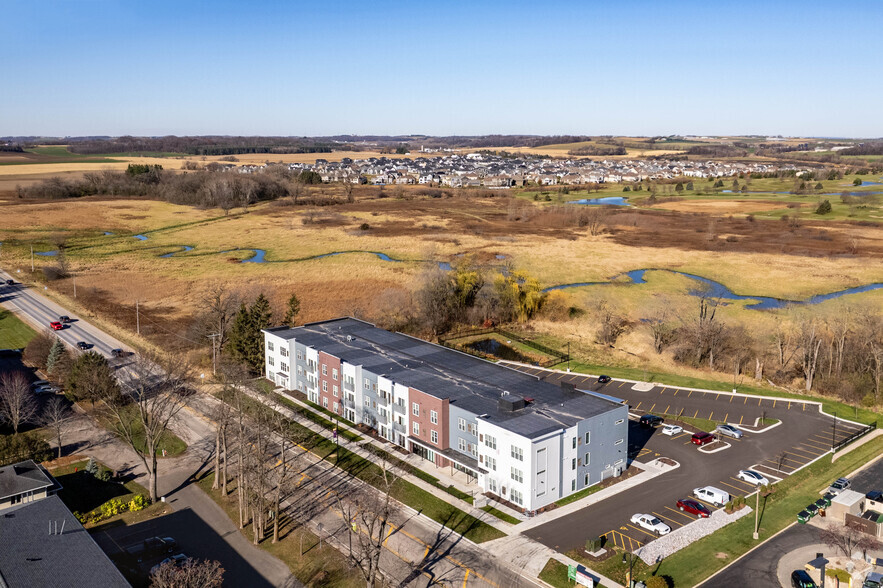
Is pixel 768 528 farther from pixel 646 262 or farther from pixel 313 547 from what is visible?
pixel 646 262

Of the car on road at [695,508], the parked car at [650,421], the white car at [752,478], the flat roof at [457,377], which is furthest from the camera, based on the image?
the parked car at [650,421]

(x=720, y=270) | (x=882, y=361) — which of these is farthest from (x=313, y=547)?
(x=720, y=270)

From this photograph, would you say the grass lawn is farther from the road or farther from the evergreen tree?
the road

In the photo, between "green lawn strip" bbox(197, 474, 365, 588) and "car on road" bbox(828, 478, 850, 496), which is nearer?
"green lawn strip" bbox(197, 474, 365, 588)

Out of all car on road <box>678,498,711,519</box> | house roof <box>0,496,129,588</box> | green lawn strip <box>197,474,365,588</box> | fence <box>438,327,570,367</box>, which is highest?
house roof <box>0,496,129,588</box>

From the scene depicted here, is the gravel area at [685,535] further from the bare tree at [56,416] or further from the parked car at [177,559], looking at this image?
the bare tree at [56,416]

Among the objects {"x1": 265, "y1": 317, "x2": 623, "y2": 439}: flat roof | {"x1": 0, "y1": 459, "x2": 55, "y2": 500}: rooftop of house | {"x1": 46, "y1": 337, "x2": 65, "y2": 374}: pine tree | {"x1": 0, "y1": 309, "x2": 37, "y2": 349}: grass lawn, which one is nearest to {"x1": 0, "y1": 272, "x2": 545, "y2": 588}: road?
{"x1": 0, "y1": 459, "x2": 55, "y2": 500}: rooftop of house

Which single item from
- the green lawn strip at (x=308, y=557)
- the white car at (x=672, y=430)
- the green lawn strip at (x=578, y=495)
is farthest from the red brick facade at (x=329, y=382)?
the white car at (x=672, y=430)
